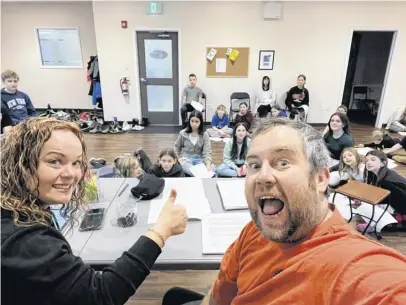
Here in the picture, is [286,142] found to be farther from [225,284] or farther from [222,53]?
[222,53]

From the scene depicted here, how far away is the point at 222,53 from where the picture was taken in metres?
5.69

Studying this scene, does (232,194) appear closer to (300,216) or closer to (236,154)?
(300,216)

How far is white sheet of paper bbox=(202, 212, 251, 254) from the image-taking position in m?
1.29

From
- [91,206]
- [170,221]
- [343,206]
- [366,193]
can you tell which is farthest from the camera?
[343,206]

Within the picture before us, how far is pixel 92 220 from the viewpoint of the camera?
4.80 feet

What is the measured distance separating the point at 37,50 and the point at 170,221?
6869 mm

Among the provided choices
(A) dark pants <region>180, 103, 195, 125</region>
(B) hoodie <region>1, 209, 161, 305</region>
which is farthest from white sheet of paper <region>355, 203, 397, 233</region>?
(A) dark pants <region>180, 103, 195, 125</region>

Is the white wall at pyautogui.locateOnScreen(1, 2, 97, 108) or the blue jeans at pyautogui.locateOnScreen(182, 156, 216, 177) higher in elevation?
the white wall at pyautogui.locateOnScreen(1, 2, 97, 108)

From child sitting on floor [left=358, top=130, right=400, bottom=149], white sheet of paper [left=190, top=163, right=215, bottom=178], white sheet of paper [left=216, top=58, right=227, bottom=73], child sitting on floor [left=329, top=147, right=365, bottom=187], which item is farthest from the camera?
white sheet of paper [left=216, top=58, right=227, bottom=73]

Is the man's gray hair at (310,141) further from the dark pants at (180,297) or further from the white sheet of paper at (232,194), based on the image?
the dark pants at (180,297)

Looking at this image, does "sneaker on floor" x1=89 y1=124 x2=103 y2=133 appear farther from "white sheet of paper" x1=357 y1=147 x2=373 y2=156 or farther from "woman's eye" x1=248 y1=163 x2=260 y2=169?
"woman's eye" x1=248 y1=163 x2=260 y2=169

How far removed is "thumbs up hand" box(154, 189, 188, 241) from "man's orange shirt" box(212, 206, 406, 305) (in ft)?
0.89

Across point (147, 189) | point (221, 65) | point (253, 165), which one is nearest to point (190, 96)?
point (221, 65)

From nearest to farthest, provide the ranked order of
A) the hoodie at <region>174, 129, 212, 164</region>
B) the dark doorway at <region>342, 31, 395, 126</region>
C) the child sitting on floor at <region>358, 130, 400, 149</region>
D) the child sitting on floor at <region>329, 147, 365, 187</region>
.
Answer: the child sitting on floor at <region>329, 147, 365, 187</region> → the hoodie at <region>174, 129, 212, 164</region> → the child sitting on floor at <region>358, 130, 400, 149</region> → the dark doorway at <region>342, 31, 395, 126</region>
